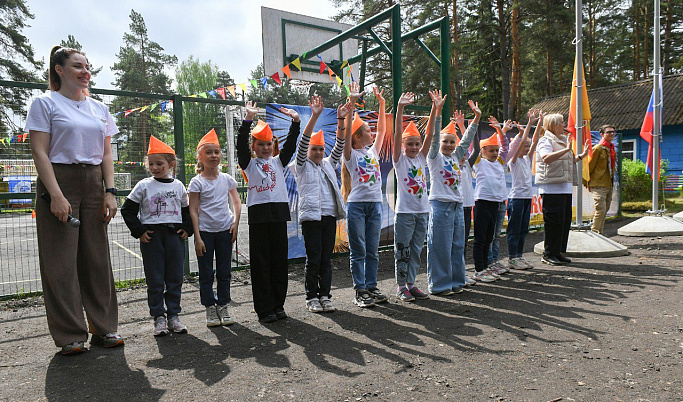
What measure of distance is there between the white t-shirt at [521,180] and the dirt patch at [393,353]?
1668mm

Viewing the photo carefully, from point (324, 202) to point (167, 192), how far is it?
1366 mm

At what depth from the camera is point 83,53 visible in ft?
→ 12.0

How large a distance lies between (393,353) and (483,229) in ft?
9.62

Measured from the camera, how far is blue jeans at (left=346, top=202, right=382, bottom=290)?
16.0 ft

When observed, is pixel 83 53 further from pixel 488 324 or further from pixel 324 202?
pixel 488 324

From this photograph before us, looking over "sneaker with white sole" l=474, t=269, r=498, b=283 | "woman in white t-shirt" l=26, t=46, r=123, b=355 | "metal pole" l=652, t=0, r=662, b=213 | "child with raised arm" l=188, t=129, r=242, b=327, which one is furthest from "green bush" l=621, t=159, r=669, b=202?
"woman in white t-shirt" l=26, t=46, r=123, b=355

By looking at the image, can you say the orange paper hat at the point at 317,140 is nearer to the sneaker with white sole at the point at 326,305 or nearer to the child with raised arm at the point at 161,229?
the child with raised arm at the point at 161,229

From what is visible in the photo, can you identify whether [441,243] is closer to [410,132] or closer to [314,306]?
[410,132]

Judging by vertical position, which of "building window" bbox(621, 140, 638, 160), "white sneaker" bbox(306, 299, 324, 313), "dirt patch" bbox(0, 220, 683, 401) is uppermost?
"building window" bbox(621, 140, 638, 160)

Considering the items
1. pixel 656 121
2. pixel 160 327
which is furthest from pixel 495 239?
pixel 656 121

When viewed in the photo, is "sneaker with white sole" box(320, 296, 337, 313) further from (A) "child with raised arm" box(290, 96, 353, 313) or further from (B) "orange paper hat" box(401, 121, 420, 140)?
(B) "orange paper hat" box(401, 121, 420, 140)

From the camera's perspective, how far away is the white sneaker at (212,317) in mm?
4297

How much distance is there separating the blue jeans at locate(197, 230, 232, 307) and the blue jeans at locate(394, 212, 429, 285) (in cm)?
165

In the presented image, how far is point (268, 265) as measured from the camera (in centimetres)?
443
